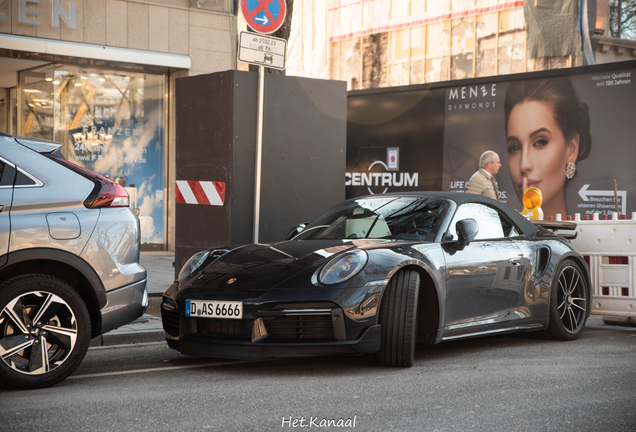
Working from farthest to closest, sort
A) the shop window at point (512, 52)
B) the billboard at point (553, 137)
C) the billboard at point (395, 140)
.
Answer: the shop window at point (512, 52), the billboard at point (395, 140), the billboard at point (553, 137)

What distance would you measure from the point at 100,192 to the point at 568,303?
161 inches

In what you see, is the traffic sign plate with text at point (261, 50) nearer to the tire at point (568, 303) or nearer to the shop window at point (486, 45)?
the tire at point (568, 303)

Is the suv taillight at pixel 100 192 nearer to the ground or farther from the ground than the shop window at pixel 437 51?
nearer to the ground

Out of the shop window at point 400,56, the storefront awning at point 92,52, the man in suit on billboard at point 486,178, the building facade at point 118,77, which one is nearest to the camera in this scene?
Result: the man in suit on billboard at point 486,178

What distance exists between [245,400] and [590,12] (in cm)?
2617

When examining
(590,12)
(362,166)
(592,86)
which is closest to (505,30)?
(590,12)

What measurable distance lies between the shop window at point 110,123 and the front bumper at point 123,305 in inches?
361

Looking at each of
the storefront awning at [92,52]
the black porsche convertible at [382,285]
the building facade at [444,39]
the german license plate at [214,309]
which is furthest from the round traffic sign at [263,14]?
the building facade at [444,39]

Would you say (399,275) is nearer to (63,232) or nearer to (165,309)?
(165,309)

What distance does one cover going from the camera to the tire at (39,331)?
14.5 feet

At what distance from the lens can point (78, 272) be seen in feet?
15.8

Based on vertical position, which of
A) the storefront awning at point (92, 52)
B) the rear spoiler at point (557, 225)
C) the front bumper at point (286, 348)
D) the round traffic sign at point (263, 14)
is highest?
the storefront awning at point (92, 52)

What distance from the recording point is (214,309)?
4.90 metres

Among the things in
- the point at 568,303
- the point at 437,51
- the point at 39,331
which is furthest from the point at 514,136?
the point at 437,51
